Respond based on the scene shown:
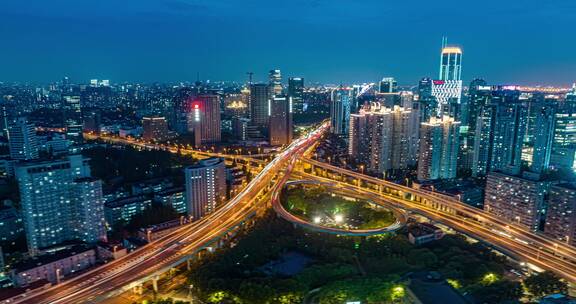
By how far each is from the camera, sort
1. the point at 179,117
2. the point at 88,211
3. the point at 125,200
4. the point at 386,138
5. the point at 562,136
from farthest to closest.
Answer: the point at 179,117 → the point at 386,138 → the point at 562,136 → the point at 125,200 → the point at 88,211

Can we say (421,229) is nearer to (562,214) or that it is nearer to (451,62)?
(562,214)

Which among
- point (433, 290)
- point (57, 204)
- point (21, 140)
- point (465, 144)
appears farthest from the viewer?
point (465, 144)

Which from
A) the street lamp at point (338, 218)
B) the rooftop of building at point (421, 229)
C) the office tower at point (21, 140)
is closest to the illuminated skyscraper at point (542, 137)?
the rooftop of building at point (421, 229)

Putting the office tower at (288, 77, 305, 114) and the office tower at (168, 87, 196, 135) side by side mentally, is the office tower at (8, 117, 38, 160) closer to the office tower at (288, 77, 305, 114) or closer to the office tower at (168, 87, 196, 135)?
the office tower at (168, 87, 196, 135)

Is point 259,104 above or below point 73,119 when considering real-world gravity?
above

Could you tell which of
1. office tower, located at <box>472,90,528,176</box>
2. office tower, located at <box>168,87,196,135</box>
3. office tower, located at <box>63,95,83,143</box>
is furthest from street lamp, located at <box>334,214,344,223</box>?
office tower, located at <box>168,87,196,135</box>

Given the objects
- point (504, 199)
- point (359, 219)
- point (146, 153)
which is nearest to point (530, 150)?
point (504, 199)

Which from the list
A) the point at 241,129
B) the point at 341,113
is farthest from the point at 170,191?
the point at 341,113
